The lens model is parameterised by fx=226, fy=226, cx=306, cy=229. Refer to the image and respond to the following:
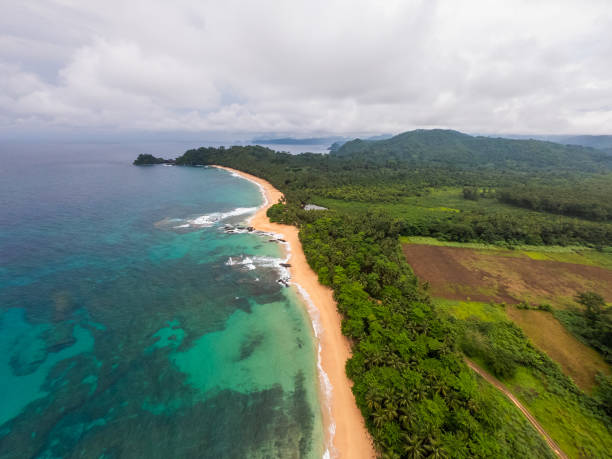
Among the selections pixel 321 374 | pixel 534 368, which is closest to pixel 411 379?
pixel 321 374

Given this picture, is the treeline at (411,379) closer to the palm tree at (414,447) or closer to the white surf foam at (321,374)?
the palm tree at (414,447)

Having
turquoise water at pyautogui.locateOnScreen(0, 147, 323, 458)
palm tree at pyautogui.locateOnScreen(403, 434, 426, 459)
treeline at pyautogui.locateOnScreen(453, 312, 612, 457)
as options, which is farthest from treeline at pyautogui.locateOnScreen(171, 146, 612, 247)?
palm tree at pyautogui.locateOnScreen(403, 434, 426, 459)

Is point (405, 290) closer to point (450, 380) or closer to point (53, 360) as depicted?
point (450, 380)

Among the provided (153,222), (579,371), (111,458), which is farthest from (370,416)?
(153,222)

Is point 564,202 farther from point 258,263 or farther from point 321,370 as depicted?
point 258,263

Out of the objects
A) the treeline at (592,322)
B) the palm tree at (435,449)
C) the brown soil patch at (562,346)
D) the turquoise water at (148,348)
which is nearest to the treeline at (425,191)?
the treeline at (592,322)
